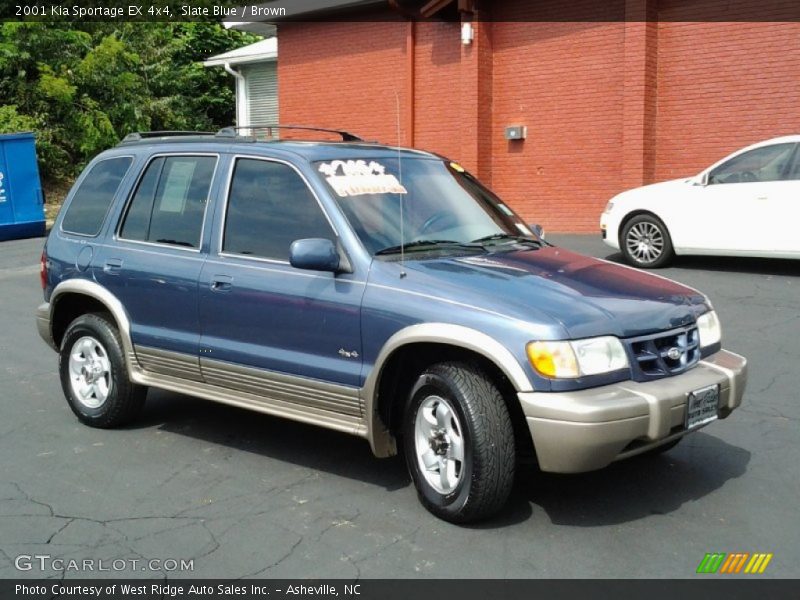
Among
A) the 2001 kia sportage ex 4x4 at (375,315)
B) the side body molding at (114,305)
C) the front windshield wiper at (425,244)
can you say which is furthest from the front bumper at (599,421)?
the side body molding at (114,305)

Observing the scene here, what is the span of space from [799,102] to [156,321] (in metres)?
11.0

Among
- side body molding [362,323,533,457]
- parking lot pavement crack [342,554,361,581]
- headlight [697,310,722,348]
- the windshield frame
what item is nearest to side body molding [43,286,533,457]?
side body molding [362,323,533,457]

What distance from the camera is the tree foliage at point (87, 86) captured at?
24859 mm

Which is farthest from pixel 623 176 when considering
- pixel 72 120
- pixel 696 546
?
pixel 72 120

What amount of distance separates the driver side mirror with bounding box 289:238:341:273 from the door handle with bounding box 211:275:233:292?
64 cm

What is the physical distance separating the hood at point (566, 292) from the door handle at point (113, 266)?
2164 mm

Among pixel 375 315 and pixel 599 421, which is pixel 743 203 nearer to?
pixel 375 315

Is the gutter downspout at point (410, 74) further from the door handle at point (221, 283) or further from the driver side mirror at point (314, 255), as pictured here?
the driver side mirror at point (314, 255)

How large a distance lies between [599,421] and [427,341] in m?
0.90

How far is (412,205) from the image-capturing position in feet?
17.9

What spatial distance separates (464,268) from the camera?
16.0ft

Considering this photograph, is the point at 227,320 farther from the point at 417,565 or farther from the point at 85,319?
the point at 417,565

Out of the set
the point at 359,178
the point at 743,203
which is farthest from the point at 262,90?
the point at 359,178

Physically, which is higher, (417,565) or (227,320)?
(227,320)
